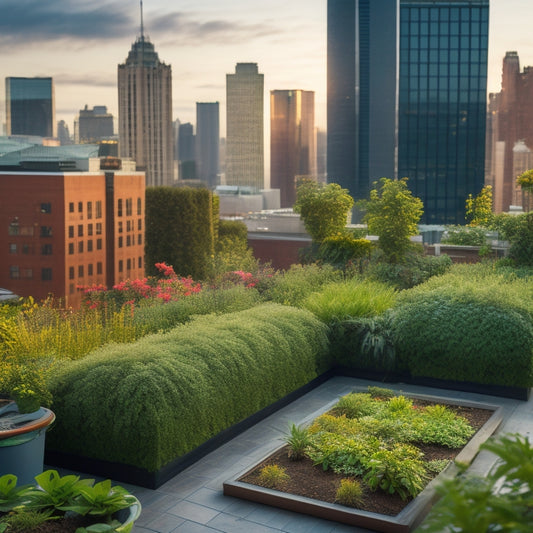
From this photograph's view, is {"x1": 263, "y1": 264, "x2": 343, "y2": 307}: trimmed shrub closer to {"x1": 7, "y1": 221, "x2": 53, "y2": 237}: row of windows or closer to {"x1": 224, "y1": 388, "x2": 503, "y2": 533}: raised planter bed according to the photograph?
{"x1": 224, "y1": 388, "x2": 503, "y2": 533}: raised planter bed

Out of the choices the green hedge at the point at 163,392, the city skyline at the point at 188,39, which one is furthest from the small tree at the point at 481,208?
the city skyline at the point at 188,39

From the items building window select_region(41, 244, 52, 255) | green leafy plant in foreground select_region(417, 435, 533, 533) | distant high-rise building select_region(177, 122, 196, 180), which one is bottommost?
building window select_region(41, 244, 52, 255)

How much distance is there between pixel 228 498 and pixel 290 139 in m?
128

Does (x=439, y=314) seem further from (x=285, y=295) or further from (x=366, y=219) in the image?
(x=366, y=219)

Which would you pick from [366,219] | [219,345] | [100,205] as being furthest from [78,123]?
[219,345]

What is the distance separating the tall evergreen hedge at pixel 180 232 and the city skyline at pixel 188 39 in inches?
1831

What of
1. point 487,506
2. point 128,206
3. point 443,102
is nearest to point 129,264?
point 128,206

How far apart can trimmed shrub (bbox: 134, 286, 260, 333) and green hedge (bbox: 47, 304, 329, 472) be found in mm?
1194

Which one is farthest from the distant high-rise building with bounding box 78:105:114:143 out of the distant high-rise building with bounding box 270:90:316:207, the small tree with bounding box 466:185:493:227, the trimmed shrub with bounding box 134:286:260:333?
the trimmed shrub with bounding box 134:286:260:333

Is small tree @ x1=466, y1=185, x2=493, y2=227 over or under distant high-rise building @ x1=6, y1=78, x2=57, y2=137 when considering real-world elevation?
under

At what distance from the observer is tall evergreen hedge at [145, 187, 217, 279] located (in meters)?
24.9

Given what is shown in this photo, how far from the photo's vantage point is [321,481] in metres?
5.54

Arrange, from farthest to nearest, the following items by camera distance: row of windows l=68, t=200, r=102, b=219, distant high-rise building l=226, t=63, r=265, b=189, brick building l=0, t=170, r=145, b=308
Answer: distant high-rise building l=226, t=63, r=265, b=189, row of windows l=68, t=200, r=102, b=219, brick building l=0, t=170, r=145, b=308

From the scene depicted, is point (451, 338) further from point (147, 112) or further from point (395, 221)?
point (147, 112)
